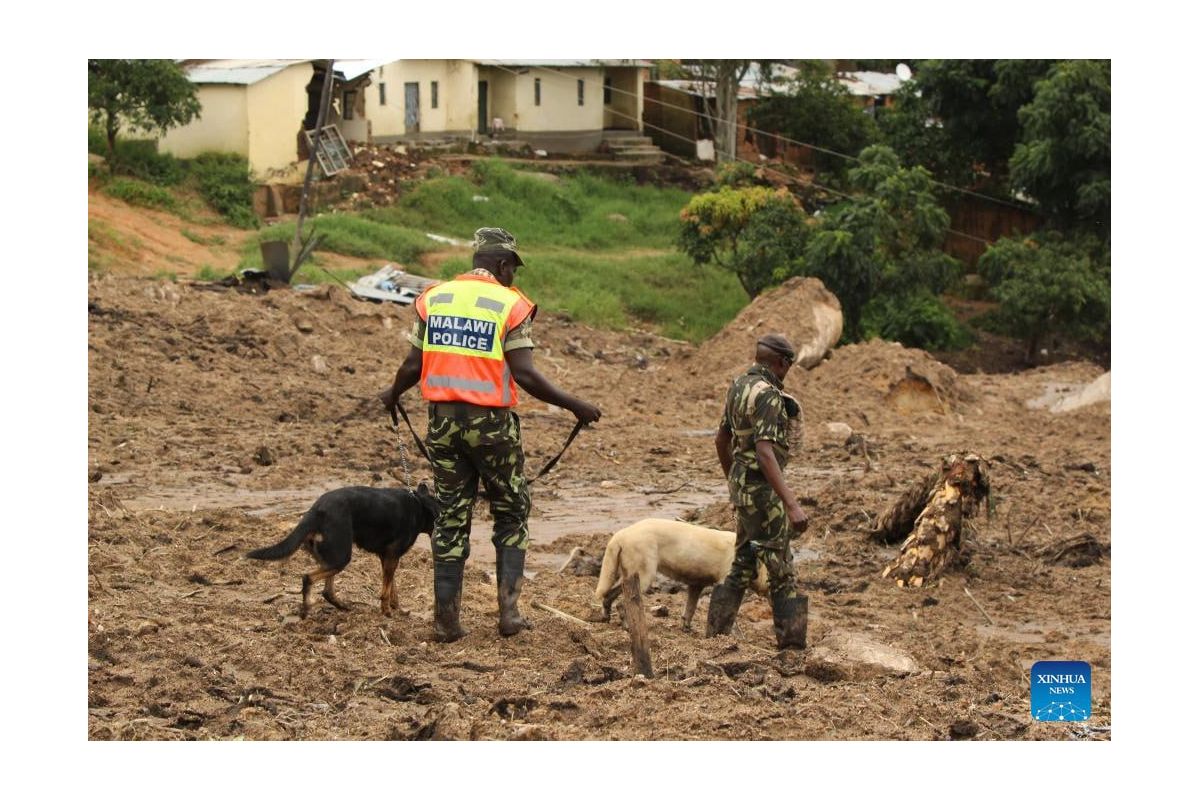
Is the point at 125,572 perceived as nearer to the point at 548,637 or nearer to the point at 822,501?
the point at 548,637

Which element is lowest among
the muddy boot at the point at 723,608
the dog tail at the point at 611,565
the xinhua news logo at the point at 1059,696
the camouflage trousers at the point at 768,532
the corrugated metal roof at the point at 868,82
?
the xinhua news logo at the point at 1059,696

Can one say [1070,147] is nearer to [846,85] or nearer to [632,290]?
[632,290]

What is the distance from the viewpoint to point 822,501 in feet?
41.1

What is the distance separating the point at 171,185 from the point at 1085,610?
78.5 feet

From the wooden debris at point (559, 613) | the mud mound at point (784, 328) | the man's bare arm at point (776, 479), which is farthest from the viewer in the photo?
the mud mound at point (784, 328)

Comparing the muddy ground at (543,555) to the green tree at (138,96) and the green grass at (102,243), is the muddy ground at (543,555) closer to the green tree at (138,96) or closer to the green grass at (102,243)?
the green grass at (102,243)

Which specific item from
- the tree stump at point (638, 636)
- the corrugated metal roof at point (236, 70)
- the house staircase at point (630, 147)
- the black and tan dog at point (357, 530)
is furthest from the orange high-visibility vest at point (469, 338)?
the house staircase at point (630, 147)

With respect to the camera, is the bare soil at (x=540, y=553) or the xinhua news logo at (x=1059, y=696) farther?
the xinhua news logo at (x=1059, y=696)

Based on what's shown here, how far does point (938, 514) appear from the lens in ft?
35.4

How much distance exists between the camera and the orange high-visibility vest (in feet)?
23.9

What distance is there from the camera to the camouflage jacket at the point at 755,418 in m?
7.73

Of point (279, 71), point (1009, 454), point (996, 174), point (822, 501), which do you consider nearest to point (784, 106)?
point (996, 174)

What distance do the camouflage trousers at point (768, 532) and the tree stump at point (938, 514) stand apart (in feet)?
8.90

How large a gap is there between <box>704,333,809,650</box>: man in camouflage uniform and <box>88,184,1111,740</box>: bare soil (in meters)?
0.29
